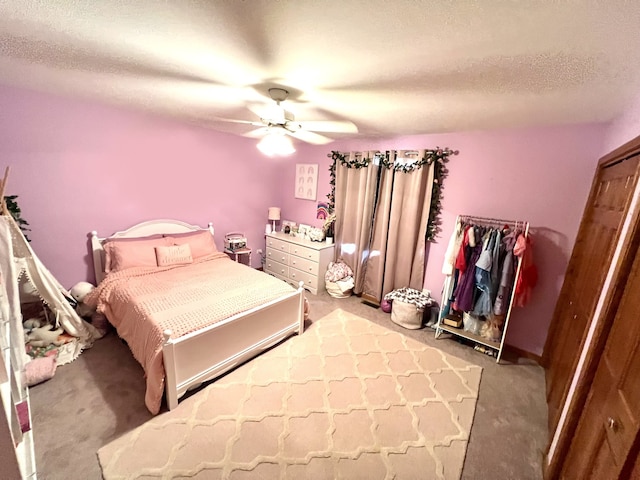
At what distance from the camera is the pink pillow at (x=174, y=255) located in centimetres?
312

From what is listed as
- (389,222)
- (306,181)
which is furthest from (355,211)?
(306,181)

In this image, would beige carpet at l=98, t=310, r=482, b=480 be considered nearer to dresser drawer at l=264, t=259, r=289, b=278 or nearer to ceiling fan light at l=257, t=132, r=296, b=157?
dresser drawer at l=264, t=259, r=289, b=278

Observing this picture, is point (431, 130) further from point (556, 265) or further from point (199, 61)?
point (199, 61)

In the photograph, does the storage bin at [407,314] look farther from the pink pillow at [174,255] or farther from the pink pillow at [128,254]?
the pink pillow at [128,254]

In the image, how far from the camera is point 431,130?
289 centimetres

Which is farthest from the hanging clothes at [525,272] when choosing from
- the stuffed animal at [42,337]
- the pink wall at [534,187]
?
the stuffed animal at [42,337]

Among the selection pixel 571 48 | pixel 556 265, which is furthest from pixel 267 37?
pixel 556 265

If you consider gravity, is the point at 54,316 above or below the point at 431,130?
below

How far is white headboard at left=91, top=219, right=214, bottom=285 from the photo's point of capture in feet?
9.67

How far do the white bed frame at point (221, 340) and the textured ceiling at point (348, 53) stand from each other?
1.71 m

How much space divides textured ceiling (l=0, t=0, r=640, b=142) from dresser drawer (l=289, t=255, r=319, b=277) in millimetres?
2293

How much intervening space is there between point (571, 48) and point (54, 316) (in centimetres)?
424

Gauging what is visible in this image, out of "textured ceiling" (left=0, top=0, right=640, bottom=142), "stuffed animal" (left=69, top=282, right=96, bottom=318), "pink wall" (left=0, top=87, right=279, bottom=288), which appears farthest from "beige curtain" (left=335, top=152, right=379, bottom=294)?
"stuffed animal" (left=69, top=282, right=96, bottom=318)

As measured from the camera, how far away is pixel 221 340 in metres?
2.15
